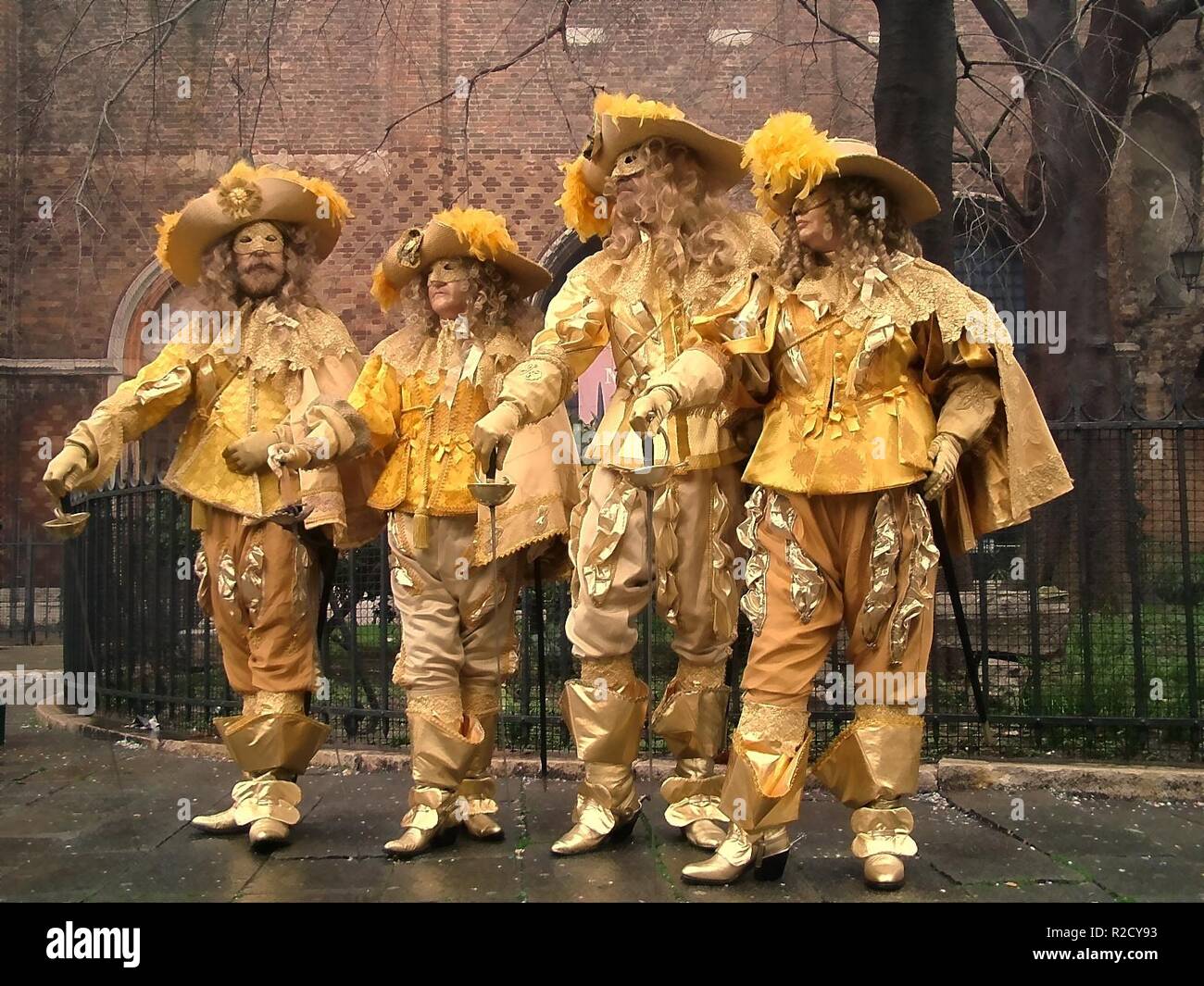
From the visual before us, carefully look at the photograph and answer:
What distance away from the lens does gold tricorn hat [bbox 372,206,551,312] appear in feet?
13.3

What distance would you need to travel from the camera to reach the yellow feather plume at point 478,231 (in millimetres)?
4047

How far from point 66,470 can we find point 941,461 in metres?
2.87

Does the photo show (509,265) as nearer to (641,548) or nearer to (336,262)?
(641,548)

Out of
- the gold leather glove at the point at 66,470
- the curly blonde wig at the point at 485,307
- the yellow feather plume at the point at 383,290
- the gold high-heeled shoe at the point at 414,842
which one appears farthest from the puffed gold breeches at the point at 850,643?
the gold leather glove at the point at 66,470

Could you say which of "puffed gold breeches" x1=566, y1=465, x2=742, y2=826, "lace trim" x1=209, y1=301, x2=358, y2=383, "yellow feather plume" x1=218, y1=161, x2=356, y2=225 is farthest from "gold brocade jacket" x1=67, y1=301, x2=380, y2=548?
"puffed gold breeches" x1=566, y1=465, x2=742, y2=826

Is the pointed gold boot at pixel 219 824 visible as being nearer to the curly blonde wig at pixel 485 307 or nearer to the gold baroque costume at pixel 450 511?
the gold baroque costume at pixel 450 511

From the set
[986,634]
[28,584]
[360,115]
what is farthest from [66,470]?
[360,115]

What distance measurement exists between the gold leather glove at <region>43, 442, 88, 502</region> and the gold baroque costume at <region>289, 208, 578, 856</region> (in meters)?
0.82

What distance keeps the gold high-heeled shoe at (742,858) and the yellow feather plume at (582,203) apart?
212 centimetres

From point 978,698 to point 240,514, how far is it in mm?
2680

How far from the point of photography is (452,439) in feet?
13.4

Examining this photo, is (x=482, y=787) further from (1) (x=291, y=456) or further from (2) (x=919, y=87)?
(2) (x=919, y=87)

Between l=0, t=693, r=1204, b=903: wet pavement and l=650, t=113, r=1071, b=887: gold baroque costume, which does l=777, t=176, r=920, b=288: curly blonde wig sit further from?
l=0, t=693, r=1204, b=903: wet pavement

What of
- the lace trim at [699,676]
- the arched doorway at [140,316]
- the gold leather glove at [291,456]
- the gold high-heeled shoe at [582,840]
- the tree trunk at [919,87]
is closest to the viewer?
the gold leather glove at [291,456]
